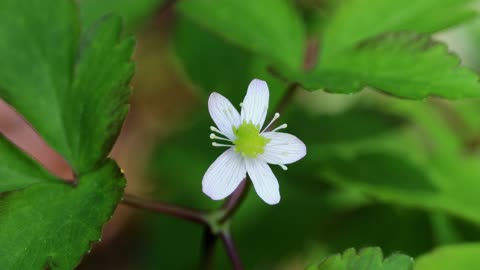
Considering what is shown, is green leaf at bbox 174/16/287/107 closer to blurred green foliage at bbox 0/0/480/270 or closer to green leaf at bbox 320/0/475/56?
blurred green foliage at bbox 0/0/480/270

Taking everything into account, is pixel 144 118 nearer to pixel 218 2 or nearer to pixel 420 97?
pixel 218 2

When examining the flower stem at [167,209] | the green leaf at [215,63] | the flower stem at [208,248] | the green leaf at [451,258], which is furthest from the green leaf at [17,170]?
the green leaf at [451,258]

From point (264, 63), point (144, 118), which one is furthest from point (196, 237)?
point (144, 118)

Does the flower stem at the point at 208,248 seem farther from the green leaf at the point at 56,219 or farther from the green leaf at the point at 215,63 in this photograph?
the green leaf at the point at 215,63

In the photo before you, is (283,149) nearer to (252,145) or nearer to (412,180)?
(252,145)

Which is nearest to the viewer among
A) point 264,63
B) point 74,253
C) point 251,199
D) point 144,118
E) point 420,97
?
point 74,253

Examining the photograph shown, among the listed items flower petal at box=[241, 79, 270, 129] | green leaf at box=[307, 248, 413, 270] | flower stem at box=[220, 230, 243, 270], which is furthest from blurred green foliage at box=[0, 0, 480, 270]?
flower stem at box=[220, 230, 243, 270]

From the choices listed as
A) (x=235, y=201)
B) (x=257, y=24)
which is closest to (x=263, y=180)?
(x=235, y=201)
